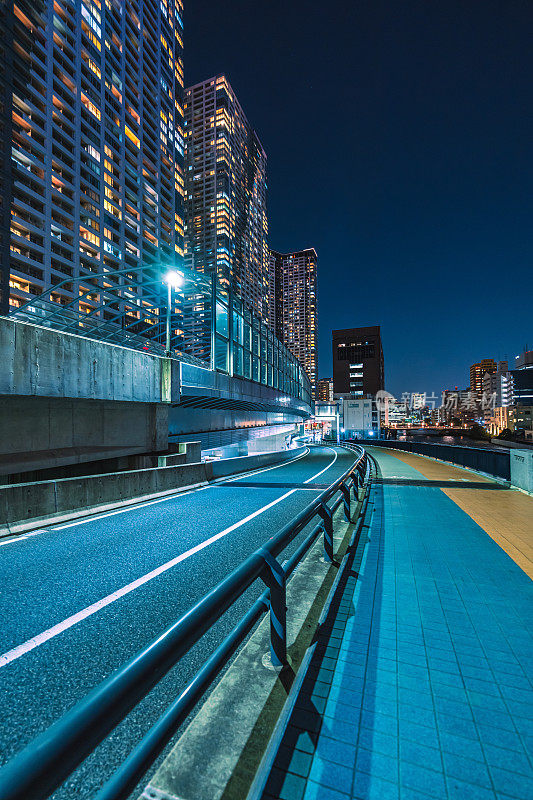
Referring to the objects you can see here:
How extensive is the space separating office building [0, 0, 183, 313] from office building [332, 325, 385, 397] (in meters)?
98.1

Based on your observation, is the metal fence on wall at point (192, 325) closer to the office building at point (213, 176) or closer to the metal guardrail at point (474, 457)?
the metal guardrail at point (474, 457)

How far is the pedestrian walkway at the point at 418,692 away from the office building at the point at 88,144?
57.7 m

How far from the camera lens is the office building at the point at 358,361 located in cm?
16575

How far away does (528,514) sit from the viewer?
8.73 metres

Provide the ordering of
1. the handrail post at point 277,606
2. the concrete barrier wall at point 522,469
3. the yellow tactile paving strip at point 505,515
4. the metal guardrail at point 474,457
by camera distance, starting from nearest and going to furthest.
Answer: the handrail post at point 277,606 → the yellow tactile paving strip at point 505,515 → the concrete barrier wall at point 522,469 → the metal guardrail at point 474,457

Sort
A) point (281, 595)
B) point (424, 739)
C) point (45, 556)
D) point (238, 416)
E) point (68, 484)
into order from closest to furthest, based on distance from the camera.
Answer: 1. point (424, 739)
2. point (281, 595)
3. point (45, 556)
4. point (68, 484)
5. point (238, 416)

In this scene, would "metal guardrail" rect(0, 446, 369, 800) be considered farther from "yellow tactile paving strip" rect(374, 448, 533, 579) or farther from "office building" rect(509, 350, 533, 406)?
"office building" rect(509, 350, 533, 406)

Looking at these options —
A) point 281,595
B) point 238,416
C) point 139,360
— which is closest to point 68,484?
point 139,360

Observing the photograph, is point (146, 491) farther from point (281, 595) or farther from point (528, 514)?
point (528, 514)

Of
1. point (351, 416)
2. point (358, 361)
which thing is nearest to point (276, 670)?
point (351, 416)

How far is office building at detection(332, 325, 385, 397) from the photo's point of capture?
16575 cm

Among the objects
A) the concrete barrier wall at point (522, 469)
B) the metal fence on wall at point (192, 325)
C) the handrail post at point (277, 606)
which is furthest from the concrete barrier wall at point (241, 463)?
the handrail post at point (277, 606)

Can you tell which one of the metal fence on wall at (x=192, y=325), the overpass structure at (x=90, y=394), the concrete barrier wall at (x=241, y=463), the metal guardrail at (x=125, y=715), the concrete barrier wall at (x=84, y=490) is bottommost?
the concrete barrier wall at (x=241, y=463)

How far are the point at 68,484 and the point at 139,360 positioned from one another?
5.55m
